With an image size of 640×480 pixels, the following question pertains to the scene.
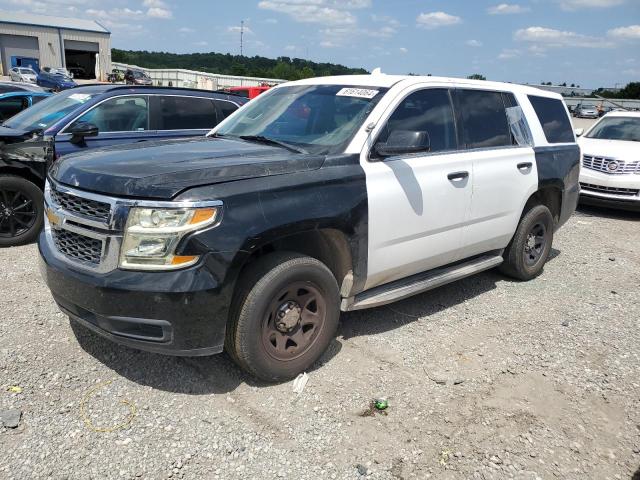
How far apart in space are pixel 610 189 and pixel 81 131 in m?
8.46

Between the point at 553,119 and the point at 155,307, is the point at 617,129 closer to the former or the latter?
the point at 553,119

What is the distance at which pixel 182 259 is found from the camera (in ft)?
9.12

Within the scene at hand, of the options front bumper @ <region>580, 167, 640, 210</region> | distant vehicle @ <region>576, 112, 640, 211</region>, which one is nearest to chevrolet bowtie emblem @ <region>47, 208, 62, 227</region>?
distant vehicle @ <region>576, 112, 640, 211</region>

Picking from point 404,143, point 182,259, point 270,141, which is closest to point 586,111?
point 404,143

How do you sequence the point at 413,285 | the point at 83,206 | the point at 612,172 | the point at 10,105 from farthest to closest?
the point at 10,105
the point at 612,172
the point at 413,285
the point at 83,206

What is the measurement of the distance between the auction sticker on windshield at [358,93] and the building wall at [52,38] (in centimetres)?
6211

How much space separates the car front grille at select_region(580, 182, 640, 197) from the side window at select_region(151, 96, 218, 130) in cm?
667

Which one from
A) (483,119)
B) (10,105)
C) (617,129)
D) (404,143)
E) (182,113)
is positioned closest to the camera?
(404,143)

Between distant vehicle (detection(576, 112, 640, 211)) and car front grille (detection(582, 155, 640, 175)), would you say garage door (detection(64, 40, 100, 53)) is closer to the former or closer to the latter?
distant vehicle (detection(576, 112, 640, 211))

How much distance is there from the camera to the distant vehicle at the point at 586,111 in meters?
52.8

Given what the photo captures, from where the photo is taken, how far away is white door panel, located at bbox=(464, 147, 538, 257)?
4.45 metres

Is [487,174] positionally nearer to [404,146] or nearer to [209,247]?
[404,146]

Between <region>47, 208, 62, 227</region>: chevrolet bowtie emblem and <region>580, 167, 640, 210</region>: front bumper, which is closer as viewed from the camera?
<region>47, 208, 62, 227</region>: chevrolet bowtie emblem

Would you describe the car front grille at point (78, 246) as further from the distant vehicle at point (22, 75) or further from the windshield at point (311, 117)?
the distant vehicle at point (22, 75)
